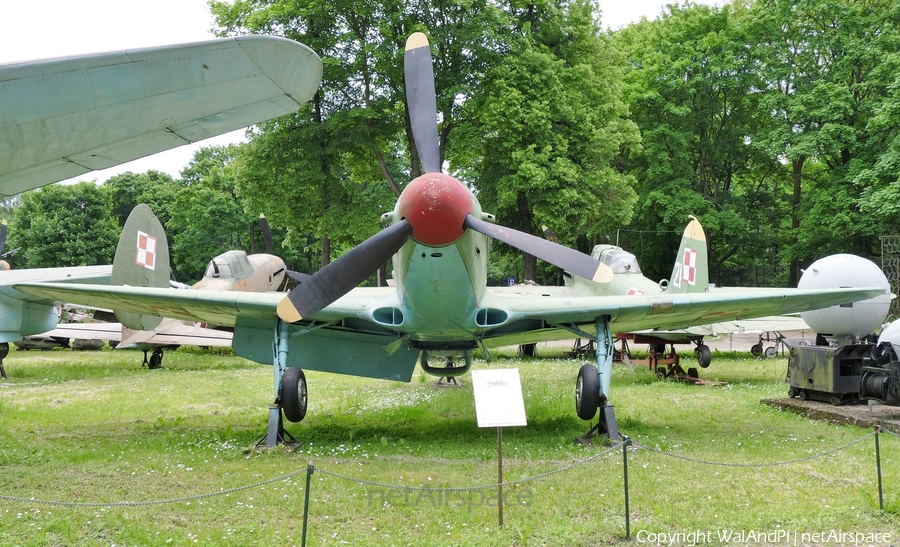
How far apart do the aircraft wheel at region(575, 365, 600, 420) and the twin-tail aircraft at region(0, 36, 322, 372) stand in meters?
5.05

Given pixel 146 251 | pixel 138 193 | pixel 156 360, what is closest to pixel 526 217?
pixel 156 360

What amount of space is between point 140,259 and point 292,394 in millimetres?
6158

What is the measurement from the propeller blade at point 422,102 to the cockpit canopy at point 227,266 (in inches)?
461

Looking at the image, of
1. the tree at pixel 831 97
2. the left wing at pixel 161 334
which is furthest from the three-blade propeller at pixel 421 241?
the tree at pixel 831 97

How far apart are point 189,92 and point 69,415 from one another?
8.20 metres

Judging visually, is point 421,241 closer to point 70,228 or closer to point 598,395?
point 598,395

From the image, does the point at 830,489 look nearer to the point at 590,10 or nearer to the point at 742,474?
the point at 742,474

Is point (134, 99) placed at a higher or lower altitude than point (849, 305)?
higher

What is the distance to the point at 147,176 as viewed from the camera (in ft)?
178

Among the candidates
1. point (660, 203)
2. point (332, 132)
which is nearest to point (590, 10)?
point (660, 203)

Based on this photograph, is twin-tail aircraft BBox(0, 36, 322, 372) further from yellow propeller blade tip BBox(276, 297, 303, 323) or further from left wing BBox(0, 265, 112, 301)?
left wing BBox(0, 265, 112, 301)

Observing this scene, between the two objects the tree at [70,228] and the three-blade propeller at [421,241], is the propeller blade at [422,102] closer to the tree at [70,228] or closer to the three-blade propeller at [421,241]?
the three-blade propeller at [421,241]

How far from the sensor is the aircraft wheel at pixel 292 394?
303 inches

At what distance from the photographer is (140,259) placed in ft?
40.0
